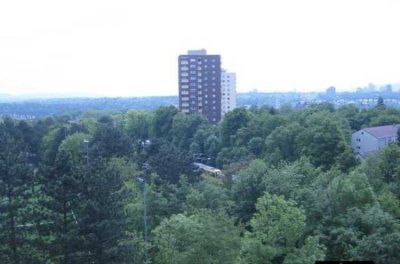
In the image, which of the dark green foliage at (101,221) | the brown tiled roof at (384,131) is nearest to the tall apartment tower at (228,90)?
the brown tiled roof at (384,131)

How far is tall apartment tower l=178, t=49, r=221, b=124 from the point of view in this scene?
59.0m

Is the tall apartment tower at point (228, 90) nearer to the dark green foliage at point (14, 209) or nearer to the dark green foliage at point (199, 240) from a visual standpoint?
the dark green foliage at point (14, 209)

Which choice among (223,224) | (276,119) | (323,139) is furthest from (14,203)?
(276,119)

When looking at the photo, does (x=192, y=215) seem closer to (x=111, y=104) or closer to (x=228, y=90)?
(x=228, y=90)

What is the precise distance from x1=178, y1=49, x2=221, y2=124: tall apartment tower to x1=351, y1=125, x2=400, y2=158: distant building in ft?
82.8

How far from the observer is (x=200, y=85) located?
5912cm

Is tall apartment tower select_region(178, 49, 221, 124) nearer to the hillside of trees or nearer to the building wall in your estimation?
the building wall

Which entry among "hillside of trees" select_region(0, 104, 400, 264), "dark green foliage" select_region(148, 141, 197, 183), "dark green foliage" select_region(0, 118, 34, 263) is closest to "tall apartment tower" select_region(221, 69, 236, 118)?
"dark green foliage" select_region(148, 141, 197, 183)

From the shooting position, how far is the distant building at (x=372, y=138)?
108 feet

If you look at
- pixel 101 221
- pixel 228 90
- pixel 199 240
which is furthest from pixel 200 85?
pixel 199 240

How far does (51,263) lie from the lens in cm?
1256

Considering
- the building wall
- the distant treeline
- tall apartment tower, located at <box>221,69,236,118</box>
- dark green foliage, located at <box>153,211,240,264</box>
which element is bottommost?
the distant treeline

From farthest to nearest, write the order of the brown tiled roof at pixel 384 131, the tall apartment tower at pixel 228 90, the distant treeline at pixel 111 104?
the distant treeline at pixel 111 104 < the tall apartment tower at pixel 228 90 < the brown tiled roof at pixel 384 131

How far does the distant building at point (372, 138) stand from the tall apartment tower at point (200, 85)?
25251mm
